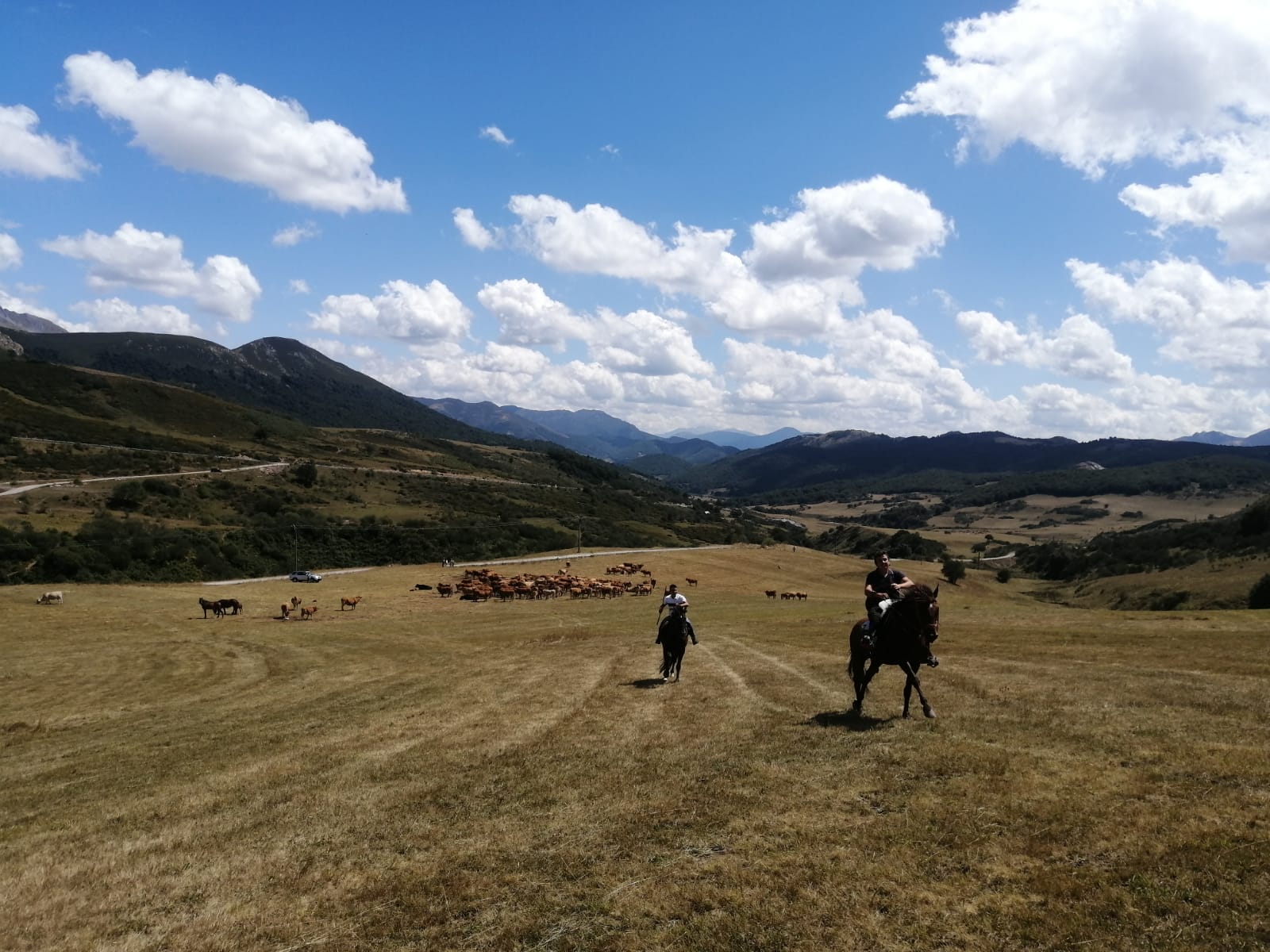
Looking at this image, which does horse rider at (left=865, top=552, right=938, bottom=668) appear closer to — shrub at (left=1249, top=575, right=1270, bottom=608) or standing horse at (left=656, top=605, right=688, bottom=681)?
standing horse at (left=656, top=605, right=688, bottom=681)

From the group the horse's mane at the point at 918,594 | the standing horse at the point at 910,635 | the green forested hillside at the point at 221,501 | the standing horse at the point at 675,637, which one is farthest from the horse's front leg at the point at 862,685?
the green forested hillside at the point at 221,501

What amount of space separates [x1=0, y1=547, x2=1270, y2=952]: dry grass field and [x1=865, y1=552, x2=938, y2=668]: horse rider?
70.2 inches

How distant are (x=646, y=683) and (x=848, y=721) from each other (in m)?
7.39

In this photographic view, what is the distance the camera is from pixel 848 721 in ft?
44.6

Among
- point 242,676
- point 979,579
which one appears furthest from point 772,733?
point 979,579

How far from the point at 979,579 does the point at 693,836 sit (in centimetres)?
9357

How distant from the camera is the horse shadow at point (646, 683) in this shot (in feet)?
63.7

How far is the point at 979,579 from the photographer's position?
91.8m

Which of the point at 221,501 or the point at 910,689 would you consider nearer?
the point at 910,689

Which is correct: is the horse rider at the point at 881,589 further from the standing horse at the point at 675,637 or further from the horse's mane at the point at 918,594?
the standing horse at the point at 675,637

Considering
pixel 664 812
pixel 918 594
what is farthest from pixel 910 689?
pixel 664 812

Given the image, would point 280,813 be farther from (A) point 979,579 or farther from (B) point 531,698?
(A) point 979,579

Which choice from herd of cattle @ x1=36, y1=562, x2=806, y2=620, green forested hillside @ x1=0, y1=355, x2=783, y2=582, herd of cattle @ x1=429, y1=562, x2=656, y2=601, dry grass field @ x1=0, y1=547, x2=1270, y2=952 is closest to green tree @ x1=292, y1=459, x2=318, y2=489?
green forested hillside @ x1=0, y1=355, x2=783, y2=582

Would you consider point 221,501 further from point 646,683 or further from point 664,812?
point 664,812
